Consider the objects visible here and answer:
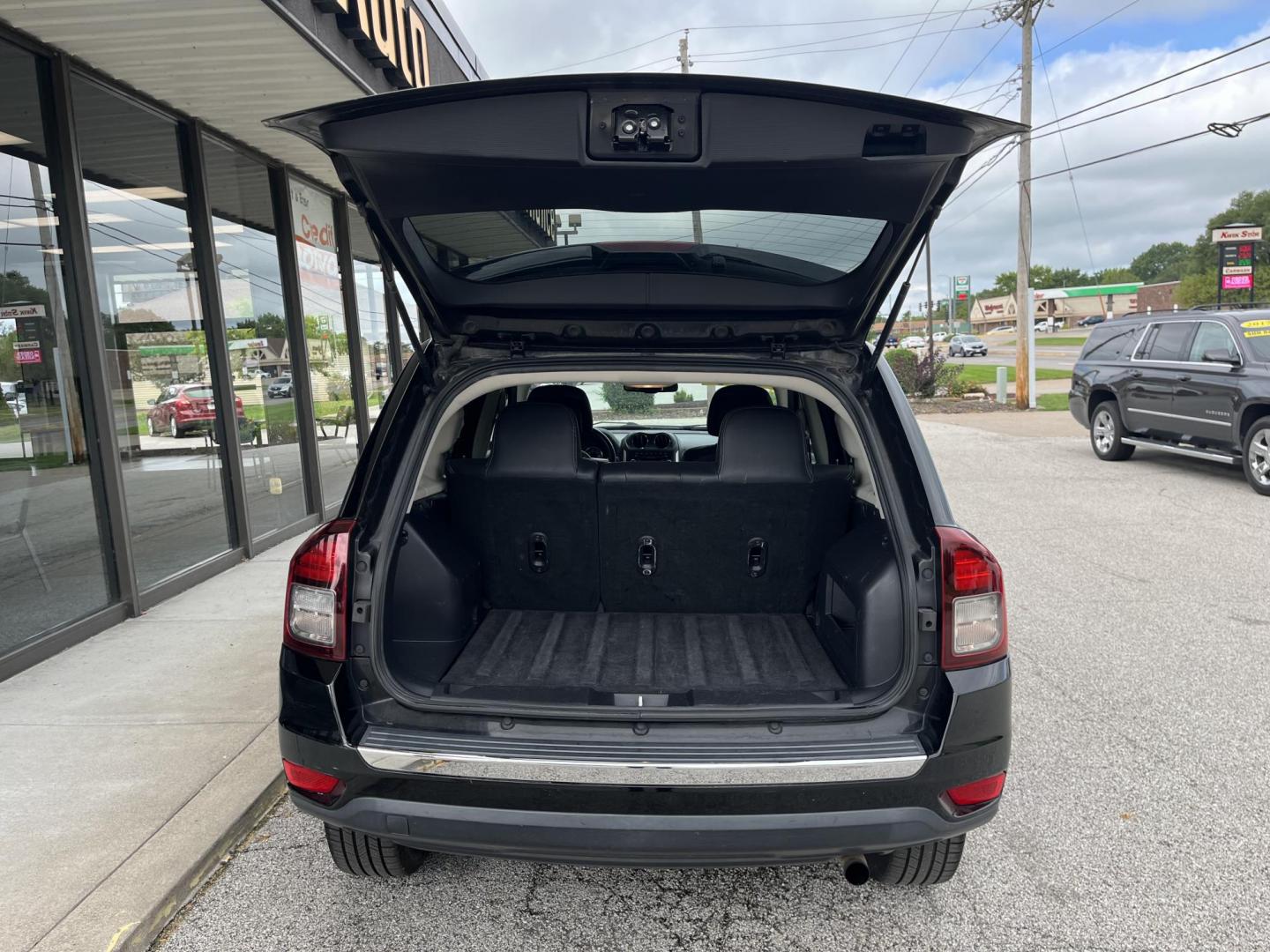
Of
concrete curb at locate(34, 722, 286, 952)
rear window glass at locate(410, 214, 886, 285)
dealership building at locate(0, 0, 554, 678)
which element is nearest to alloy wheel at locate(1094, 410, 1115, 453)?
dealership building at locate(0, 0, 554, 678)

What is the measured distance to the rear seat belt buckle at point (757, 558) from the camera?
10.2ft

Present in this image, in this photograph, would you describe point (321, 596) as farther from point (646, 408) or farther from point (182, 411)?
point (182, 411)

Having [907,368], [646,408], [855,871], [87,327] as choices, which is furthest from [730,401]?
[907,368]

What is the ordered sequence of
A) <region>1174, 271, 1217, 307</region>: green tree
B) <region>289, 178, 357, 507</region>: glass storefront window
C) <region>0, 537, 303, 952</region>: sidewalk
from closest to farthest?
<region>0, 537, 303, 952</region>: sidewalk, <region>289, 178, 357, 507</region>: glass storefront window, <region>1174, 271, 1217, 307</region>: green tree

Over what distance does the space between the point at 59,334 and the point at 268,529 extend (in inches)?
102

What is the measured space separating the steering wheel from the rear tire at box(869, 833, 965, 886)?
7.46ft

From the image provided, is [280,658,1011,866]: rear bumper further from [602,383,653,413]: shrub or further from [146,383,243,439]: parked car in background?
[146,383,243,439]: parked car in background

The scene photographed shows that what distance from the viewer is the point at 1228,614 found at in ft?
15.7

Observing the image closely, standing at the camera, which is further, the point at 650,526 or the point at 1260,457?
the point at 1260,457

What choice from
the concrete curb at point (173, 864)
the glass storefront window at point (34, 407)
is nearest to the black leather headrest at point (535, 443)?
the concrete curb at point (173, 864)

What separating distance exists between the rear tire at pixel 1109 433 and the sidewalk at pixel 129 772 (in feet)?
31.9

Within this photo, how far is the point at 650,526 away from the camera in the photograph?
123 inches

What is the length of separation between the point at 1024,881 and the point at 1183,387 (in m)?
8.35

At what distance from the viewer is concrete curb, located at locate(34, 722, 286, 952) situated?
7.38 feet
